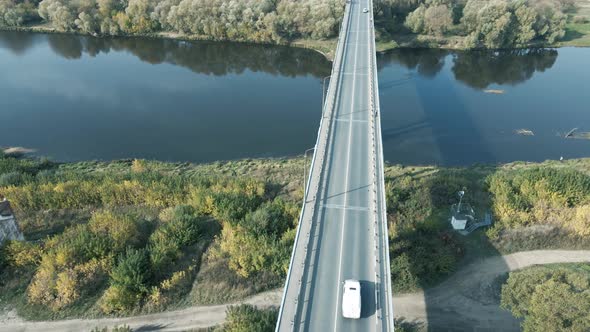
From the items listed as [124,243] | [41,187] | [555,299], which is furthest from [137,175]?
[555,299]

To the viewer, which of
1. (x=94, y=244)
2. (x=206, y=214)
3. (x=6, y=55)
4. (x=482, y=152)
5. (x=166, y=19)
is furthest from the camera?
(x=166, y=19)

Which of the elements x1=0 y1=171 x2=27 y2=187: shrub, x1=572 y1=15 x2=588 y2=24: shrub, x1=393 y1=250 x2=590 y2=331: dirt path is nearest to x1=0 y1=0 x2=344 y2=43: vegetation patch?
x1=0 y1=171 x2=27 y2=187: shrub

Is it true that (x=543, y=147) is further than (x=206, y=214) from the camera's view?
Yes

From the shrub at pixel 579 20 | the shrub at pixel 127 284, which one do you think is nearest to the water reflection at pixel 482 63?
the shrub at pixel 579 20

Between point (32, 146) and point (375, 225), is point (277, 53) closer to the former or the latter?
point (32, 146)

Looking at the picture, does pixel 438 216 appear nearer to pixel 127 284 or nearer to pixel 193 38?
pixel 127 284
